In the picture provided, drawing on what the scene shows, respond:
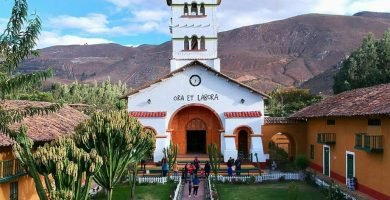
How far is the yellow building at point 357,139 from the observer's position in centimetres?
2030

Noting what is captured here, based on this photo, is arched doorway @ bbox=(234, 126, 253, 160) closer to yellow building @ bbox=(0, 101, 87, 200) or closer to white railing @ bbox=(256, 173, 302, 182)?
white railing @ bbox=(256, 173, 302, 182)

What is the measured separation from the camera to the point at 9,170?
17094 millimetres

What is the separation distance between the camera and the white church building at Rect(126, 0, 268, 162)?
34812 mm

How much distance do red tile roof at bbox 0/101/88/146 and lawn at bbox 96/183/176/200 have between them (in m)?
4.04

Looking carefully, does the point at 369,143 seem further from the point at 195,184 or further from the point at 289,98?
the point at 289,98

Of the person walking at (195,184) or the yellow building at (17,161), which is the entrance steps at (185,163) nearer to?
the person walking at (195,184)

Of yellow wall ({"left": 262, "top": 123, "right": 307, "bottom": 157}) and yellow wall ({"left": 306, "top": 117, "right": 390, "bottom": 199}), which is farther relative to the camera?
yellow wall ({"left": 262, "top": 123, "right": 307, "bottom": 157})

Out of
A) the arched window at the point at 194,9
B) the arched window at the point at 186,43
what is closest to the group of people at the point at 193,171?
the arched window at the point at 186,43

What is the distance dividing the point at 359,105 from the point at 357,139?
1.73 metres

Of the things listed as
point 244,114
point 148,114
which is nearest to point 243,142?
point 244,114

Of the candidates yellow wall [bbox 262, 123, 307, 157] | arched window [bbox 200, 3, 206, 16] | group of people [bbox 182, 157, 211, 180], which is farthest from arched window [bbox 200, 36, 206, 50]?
group of people [bbox 182, 157, 211, 180]

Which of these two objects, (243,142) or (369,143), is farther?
(243,142)

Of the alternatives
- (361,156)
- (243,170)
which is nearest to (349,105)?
(361,156)

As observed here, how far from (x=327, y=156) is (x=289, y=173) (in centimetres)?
244
